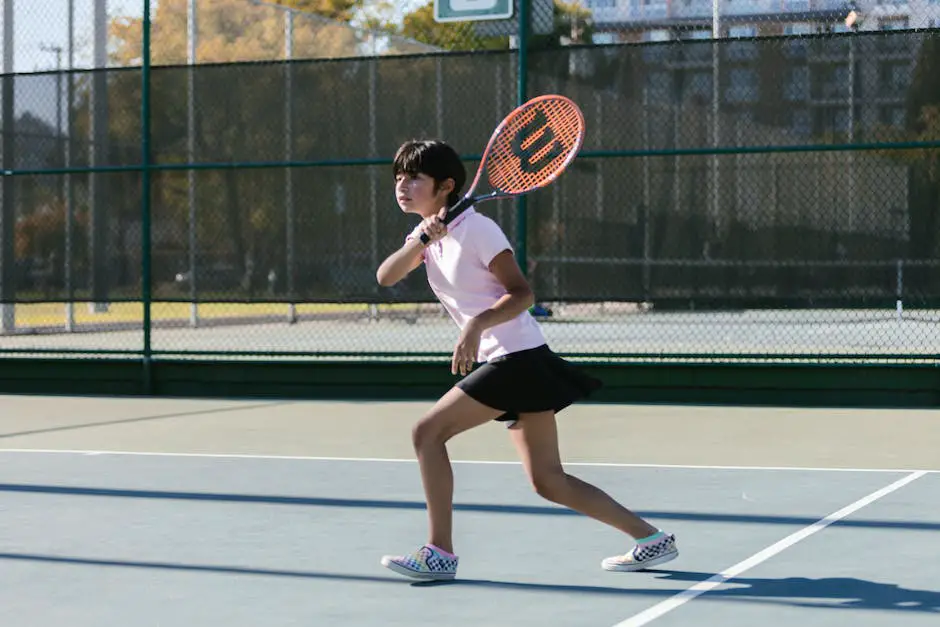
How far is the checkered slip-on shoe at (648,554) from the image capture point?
5551 mm

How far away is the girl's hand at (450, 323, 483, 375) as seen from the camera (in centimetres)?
507

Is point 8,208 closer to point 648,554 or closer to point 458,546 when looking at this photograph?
point 458,546

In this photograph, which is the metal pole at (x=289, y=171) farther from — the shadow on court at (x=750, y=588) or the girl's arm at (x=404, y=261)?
the girl's arm at (x=404, y=261)

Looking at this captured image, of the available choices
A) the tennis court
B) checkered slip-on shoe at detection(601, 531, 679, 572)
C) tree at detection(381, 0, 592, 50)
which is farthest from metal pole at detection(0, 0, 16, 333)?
checkered slip-on shoe at detection(601, 531, 679, 572)

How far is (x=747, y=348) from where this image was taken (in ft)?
56.2

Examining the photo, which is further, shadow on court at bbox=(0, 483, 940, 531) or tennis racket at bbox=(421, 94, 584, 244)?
shadow on court at bbox=(0, 483, 940, 531)

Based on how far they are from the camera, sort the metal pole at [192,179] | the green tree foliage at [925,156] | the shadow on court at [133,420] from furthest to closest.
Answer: the metal pole at [192,179], the green tree foliage at [925,156], the shadow on court at [133,420]

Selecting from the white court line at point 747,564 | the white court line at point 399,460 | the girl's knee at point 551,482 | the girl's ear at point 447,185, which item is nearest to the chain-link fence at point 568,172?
the white court line at point 399,460

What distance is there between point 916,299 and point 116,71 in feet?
22.4

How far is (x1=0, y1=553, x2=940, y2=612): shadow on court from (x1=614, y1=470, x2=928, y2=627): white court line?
52 millimetres

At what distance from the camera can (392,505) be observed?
23.8 feet

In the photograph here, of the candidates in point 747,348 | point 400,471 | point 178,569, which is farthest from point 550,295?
point 178,569

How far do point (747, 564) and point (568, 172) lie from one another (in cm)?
696

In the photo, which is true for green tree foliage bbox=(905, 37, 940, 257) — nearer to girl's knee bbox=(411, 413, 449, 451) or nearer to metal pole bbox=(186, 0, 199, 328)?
metal pole bbox=(186, 0, 199, 328)
